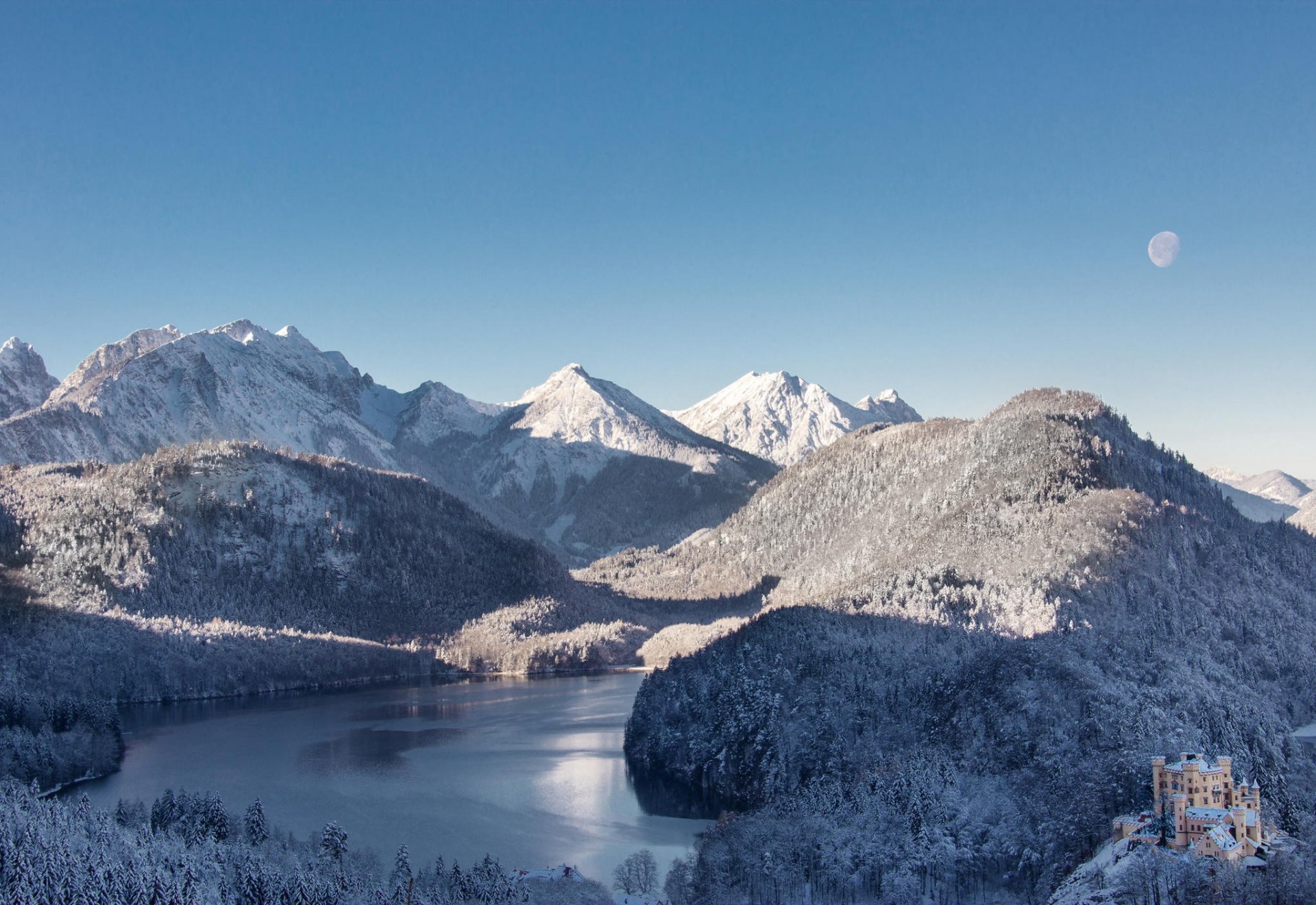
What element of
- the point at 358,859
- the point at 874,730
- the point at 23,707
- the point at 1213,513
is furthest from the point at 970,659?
the point at 23,707

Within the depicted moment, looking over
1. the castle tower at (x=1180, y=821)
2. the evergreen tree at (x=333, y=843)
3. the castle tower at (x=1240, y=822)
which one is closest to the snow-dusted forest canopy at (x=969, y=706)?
the evergreen tree at (x=333, y=843)

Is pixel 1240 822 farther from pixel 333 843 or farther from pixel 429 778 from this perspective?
pixel 429 778

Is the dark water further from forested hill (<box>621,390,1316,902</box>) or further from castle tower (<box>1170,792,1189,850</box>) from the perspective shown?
castle tower (<box>1170,792,1189,850</box>)

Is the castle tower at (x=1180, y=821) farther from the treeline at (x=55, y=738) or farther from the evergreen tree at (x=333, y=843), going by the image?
the treeline at (x=55, y=738)

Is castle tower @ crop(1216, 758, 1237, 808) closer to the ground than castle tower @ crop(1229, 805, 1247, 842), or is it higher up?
higher up

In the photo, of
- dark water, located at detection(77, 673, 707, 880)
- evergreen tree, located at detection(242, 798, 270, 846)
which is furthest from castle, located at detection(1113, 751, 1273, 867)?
evergreen tree, located at detection(242, 798, 270, 846)
